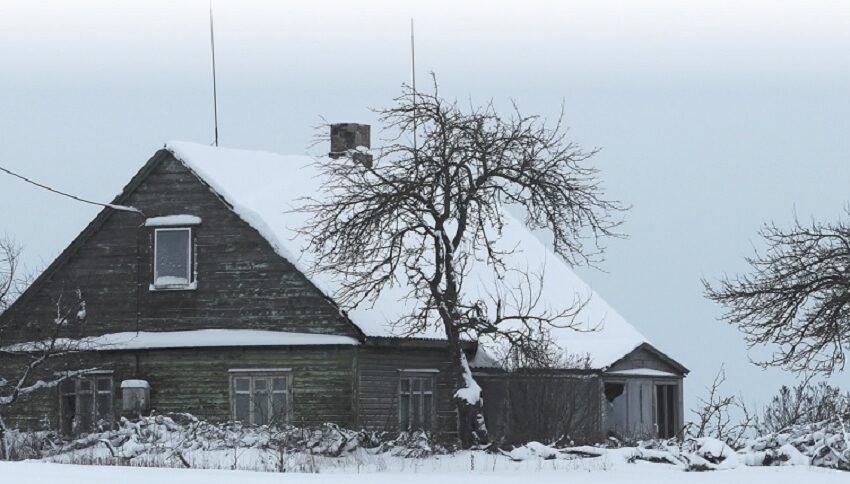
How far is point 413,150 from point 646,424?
1202cm

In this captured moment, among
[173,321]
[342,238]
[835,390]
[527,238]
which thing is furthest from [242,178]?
[835,390]

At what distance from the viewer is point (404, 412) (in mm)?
37344

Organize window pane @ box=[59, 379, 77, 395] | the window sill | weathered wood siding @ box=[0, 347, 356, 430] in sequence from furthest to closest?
window pane @ box=[59, 379, 77, 395]
the window sill
weathered wood siding @ box=[0, 347, 356, 430]

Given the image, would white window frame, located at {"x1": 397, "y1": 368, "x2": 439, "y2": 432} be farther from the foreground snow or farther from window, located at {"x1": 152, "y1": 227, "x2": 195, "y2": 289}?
the foreground snow

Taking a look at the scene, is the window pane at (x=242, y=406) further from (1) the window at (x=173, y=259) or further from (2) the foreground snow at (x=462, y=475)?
(2) the foreground snow at (x=462, y=475)

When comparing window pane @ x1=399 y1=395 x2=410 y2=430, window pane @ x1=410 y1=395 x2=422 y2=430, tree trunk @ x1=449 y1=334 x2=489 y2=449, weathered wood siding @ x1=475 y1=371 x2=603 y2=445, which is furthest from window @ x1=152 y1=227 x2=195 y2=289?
weathered wood siding @ x1=475 y1=371 x2=603 y2=445

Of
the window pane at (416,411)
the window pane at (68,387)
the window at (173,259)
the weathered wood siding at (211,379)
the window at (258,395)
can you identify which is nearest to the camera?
the weathered wood siding at (211,379)

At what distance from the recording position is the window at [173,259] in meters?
37.6

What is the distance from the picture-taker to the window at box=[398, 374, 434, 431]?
121 feet

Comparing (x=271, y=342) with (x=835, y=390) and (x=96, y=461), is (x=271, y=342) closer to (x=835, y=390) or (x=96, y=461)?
(x=96, y=461)

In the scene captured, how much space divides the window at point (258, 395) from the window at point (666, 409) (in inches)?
417

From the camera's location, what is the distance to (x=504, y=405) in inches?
1473

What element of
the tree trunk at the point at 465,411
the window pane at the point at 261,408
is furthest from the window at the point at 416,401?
the window pane at the point at 261,408

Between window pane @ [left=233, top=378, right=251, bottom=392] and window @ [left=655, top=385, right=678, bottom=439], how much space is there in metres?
11.0
